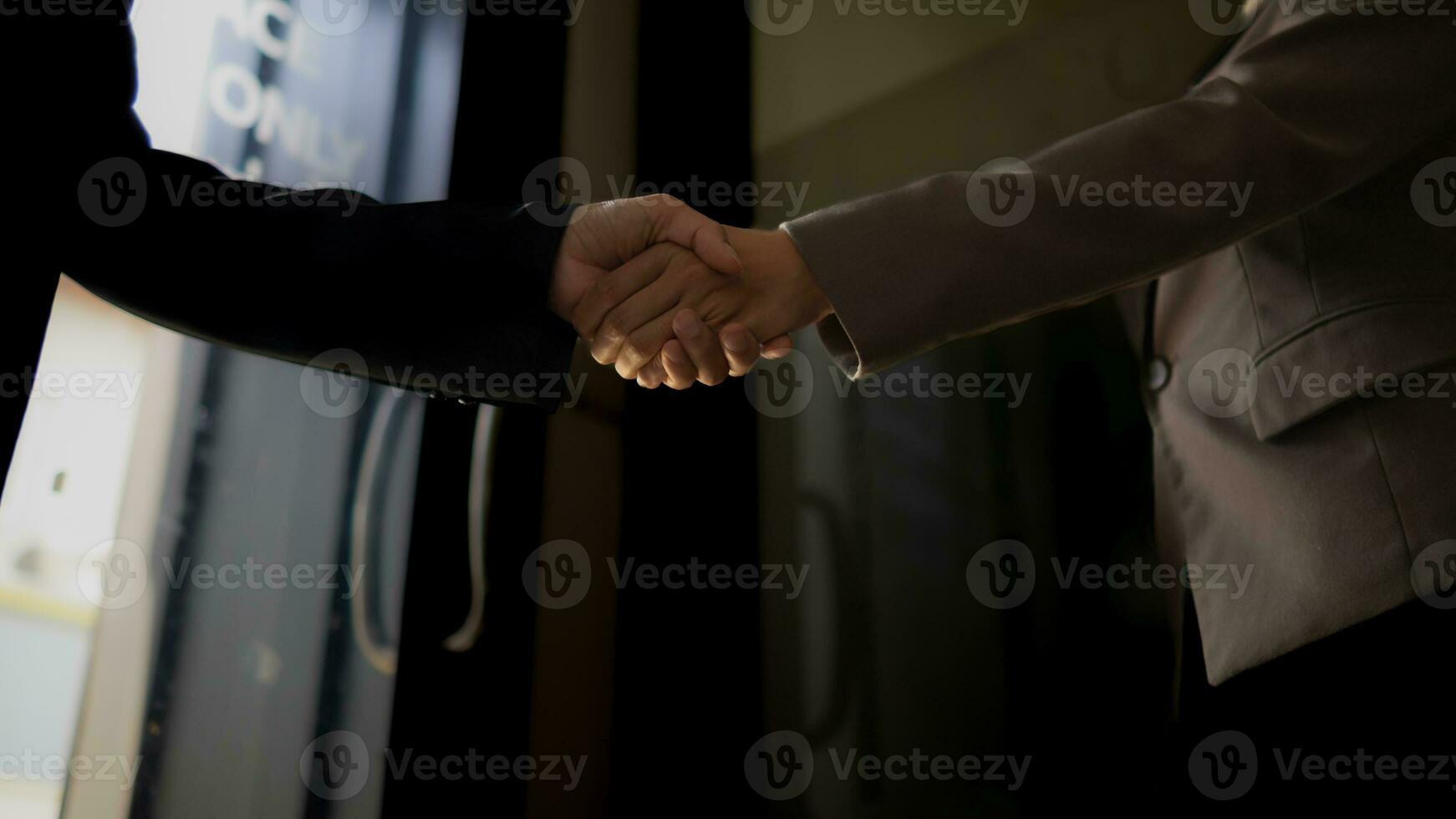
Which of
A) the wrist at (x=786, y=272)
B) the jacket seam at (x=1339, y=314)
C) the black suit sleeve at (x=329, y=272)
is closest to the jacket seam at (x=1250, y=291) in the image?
the jacket seam at (x=1339, y=314)

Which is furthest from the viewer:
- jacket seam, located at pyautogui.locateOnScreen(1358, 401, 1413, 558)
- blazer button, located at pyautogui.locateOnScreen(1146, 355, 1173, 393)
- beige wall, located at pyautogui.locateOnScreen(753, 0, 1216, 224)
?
beige wall, located at pyautogui.locateOnScreen(753, 0, 1216, 224)

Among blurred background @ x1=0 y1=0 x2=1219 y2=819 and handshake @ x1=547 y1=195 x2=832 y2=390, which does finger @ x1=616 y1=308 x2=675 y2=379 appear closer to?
handshake @ x1=547 y1=195 x2=832 y2=390

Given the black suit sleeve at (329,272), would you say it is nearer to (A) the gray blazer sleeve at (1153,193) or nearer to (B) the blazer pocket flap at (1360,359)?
(A) the gray blazer sleeve at (1153,193)

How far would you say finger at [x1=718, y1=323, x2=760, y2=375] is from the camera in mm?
883

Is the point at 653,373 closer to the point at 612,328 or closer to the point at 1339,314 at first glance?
the point at 612,328

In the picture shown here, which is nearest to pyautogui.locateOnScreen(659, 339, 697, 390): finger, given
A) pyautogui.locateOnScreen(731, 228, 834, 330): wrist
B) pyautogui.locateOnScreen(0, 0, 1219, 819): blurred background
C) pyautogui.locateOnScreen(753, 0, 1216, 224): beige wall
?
pyautogui.locateOnScreen(731, 228, 834, 330): wrist

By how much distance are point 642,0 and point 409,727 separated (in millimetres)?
1406

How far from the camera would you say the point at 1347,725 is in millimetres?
668

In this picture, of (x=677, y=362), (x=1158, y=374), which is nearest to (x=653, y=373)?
(x=677, y=362)

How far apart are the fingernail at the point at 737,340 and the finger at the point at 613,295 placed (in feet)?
0.23

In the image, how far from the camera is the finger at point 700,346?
0.89 meters

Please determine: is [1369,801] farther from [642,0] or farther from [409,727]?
[642,0]

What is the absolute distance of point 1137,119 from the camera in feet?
2.56

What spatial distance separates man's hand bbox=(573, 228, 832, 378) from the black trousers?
19.0 inches
